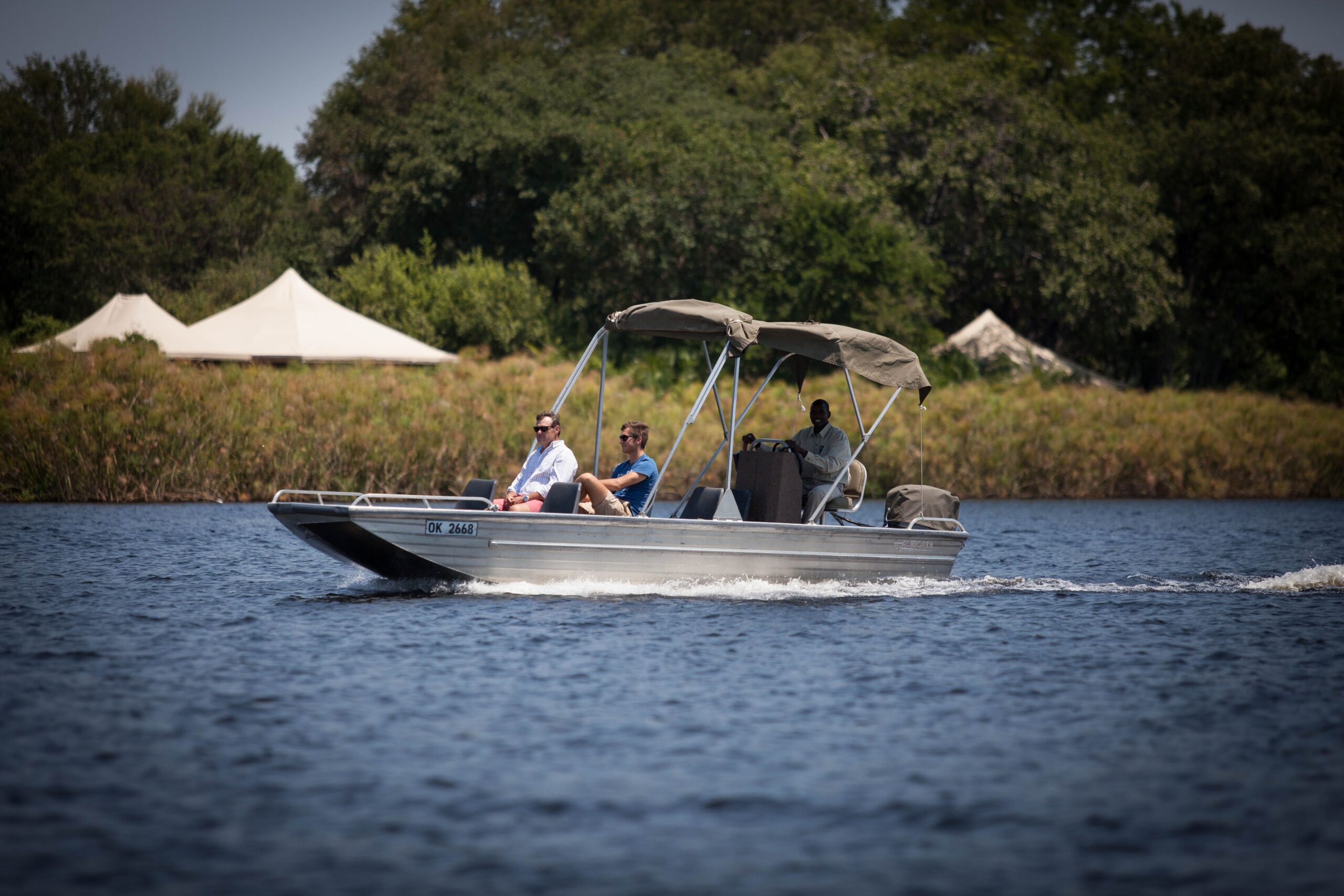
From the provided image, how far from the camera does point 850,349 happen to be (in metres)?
15.1

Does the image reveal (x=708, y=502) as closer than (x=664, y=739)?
No

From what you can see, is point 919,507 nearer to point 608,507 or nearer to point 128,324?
point 608,507

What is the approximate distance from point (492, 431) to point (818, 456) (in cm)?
1577

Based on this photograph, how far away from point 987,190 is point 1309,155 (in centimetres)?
1220

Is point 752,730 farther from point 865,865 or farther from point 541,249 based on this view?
point 541,249

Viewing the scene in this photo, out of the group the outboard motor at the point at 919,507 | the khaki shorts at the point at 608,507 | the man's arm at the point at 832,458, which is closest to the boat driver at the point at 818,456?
the man's arm at the point at 832,458

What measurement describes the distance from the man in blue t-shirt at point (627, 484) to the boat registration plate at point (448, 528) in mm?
1293

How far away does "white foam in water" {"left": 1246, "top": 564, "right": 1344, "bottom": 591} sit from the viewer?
17.3 m

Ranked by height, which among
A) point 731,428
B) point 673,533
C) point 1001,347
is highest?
point 1001,347

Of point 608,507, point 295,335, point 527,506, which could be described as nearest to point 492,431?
point 295,335

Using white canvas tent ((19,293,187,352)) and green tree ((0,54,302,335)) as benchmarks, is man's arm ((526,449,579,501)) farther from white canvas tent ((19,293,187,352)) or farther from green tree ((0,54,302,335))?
green tree ((0,54,302,335))

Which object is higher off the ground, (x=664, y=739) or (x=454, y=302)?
(x=454, y=302)

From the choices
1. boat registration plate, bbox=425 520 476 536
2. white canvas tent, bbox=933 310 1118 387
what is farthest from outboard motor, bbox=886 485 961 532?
white canvas tent, bbox=933 310 1118 387

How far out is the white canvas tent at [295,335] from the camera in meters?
34.3
